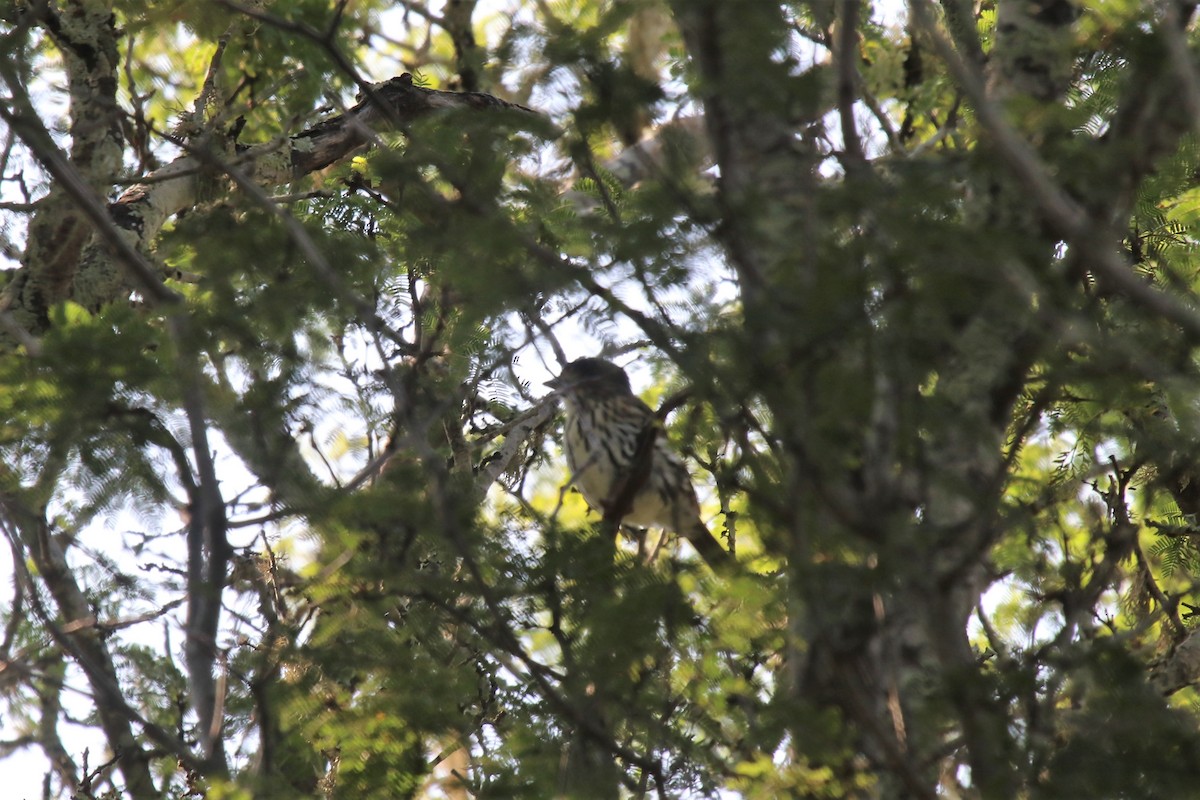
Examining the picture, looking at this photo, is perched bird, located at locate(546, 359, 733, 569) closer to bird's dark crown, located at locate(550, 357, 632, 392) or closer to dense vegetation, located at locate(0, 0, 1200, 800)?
bird's dark crown, located at locate(550, 357, 632, 392)

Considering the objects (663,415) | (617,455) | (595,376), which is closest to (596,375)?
(595,376)

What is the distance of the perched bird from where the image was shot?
670 centimetres

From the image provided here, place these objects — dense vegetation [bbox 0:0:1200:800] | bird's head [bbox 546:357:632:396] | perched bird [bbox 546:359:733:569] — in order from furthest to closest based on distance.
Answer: bird's head [bbox 546:357:632:396] → perched bird [bbox 546:359:733:569] → dense vegetation [bbox 0:0:1200:800]

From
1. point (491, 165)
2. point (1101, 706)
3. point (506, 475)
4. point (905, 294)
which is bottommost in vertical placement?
point (1101, 706)

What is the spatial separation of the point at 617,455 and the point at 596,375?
0.69 metres

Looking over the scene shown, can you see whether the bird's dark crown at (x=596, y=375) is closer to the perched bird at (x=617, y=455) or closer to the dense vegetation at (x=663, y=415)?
the perched bird at (x=617, y=455)

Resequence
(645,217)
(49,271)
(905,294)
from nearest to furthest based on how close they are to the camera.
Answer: (905,294)
(645,217)
(49,271)

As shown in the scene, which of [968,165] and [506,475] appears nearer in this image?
[968,165]

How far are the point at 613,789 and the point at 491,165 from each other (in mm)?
2092

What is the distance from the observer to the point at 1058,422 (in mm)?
6008

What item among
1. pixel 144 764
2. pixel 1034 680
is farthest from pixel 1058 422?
pixel 144 764

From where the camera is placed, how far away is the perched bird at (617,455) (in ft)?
22.0

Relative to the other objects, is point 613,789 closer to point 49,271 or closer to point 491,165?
point 491,165

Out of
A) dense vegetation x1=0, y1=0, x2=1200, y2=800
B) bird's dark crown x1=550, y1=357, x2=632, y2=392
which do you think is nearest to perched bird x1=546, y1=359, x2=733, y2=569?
bird's dark crown x1=550, y1=357, x2=632, y2=392
